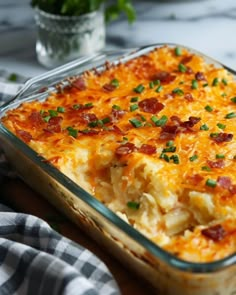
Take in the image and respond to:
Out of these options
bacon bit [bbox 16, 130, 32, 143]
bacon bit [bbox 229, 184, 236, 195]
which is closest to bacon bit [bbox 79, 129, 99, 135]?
bacon bit [bbox 16, 130, 32, 143]

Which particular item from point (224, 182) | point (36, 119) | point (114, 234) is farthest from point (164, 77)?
point (114, 234)

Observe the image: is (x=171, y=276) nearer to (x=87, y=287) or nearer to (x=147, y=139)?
(x=87, y=287)

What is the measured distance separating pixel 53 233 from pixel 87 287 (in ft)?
1.13

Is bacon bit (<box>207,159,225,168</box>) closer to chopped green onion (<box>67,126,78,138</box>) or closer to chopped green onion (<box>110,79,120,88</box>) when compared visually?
chopped green onion (<box>67,126,78,138</box>)

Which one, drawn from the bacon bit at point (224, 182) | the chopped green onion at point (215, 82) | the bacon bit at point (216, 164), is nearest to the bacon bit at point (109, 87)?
the chopped green onion at point (215, 82)

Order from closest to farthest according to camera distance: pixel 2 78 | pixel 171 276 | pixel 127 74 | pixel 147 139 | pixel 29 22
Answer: pixel 171 276 < pixel 147 139 < pixel 127 74 < pixel 2 78 < pixel 29 22

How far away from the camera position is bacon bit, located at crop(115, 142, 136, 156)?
2.91m

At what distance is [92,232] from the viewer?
2855mm

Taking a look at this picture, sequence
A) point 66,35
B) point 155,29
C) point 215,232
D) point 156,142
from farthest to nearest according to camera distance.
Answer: point 155,29
point 66,35
point 156,142
point 215,232

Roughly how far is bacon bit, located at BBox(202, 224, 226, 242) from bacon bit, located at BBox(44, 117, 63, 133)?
87 cm

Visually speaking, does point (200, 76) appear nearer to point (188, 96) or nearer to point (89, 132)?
point (188, 96)

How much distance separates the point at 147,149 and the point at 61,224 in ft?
1.56

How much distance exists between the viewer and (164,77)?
137 inches

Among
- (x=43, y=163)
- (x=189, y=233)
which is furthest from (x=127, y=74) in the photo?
(x=189, y=233)
